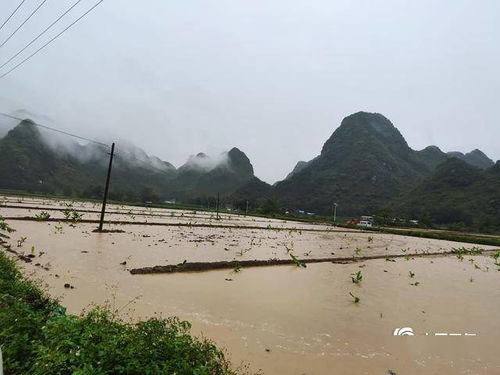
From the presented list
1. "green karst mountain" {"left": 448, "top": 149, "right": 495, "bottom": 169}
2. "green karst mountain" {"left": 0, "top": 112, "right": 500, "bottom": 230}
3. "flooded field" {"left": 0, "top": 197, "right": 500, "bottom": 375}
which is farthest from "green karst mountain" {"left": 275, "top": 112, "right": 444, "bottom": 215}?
"flooded field" {"left": 0, "top": 197, "right": 500, "bottom": 375}

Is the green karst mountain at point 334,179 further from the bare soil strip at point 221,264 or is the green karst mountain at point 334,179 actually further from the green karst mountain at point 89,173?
the bare soil strip at point 221,264

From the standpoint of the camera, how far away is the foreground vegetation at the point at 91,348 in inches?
152

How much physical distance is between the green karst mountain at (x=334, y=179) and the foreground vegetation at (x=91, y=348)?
70.3 metres

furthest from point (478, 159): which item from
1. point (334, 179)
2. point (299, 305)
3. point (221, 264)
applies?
point (299, 305)

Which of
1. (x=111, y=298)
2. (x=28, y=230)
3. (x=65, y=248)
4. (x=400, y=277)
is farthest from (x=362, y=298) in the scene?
(x=28, y=230)

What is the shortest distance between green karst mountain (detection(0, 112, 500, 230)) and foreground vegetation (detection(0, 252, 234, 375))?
70.3 m

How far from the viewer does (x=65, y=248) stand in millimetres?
13633

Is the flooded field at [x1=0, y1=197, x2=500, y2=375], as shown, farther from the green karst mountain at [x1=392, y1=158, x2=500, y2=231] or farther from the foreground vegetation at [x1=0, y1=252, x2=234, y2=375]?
the green karst mountain at [x1=392, y1=158, x2=500, y2=231]

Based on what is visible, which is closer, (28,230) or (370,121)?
(28,230)

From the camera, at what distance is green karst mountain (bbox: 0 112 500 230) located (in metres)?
79.7

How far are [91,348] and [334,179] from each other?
120 metres

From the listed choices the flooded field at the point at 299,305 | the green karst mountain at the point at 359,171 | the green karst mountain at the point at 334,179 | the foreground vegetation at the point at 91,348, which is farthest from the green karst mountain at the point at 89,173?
the foreground vegetation at the point at 91,348

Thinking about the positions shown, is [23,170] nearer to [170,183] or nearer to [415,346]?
[170,183]

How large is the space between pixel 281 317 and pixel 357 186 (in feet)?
365
